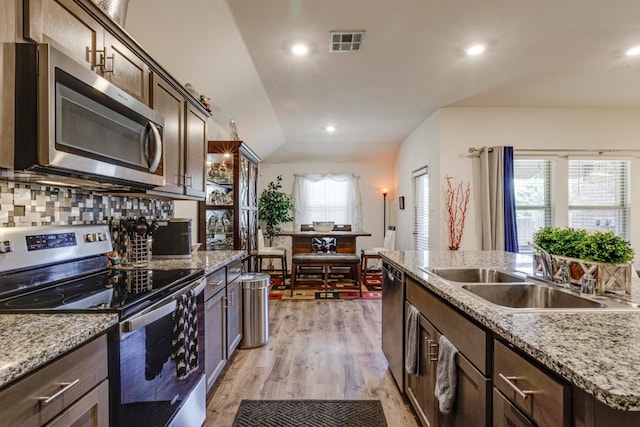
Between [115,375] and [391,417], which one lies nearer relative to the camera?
[115,375]

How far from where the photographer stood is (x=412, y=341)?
183cm

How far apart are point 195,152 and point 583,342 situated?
2460mm

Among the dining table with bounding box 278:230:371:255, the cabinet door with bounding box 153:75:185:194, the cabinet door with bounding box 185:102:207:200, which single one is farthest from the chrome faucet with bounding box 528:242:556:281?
the dining table with bounding box 278:230:371:255

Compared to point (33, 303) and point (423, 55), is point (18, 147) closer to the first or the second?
point (33, 303)

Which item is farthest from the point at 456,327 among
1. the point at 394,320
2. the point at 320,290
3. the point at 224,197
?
the point at 320,290

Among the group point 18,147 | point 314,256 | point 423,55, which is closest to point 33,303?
point 18,147

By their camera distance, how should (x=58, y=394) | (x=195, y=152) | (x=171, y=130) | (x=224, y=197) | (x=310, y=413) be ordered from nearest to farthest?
(x=58, y=394) → (x=310, y=413) → (x=171, y=130) → (x=195, y=152) → (x=224, y=197)

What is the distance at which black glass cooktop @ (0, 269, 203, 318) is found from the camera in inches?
44.3

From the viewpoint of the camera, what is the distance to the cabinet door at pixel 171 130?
1990mm

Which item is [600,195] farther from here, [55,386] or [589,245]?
[55,386]

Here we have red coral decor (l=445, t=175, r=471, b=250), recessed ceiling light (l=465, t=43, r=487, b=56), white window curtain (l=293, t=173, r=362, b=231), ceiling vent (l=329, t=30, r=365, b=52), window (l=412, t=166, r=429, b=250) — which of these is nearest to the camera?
ceiling vent (l=329, t=30, r=365, b=52)

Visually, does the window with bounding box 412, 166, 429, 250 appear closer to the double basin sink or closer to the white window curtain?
the white window curtain

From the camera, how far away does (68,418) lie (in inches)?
34.2

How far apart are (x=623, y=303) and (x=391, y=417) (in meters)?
1.37
